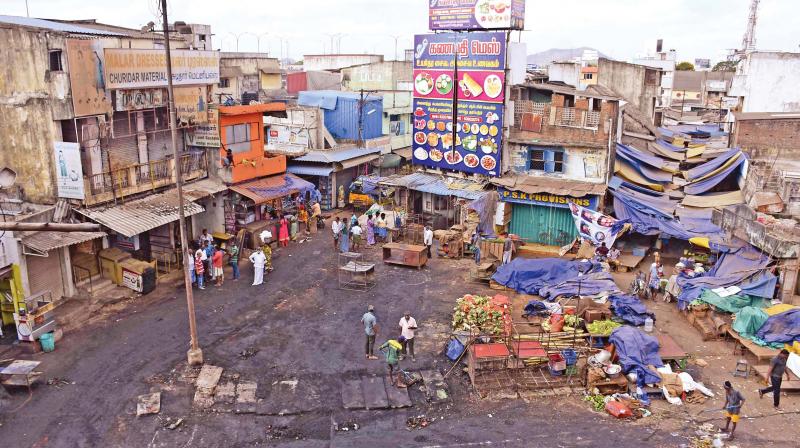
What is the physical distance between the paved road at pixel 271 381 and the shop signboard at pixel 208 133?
267 inches

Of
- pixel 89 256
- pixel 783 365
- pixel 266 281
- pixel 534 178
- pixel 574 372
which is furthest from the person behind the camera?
pixel 534 178

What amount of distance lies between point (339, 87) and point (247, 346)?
122ft

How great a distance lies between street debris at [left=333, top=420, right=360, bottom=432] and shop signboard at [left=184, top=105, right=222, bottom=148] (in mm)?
15883

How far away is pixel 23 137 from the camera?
19.5 meters

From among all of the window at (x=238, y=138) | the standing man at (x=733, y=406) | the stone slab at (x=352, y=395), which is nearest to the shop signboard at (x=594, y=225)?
the standing man at (x=733, y=406)

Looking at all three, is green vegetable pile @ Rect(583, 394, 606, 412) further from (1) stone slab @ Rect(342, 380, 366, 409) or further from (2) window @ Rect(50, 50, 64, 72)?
(2) window @ Rect(50, 50, 64, 72)

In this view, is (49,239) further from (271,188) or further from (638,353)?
(638,353)

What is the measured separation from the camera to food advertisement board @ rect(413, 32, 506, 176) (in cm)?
2823

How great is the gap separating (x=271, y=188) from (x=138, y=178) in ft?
20.7

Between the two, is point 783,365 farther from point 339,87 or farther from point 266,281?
point 339,87

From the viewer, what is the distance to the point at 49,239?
A: 18.4 meters

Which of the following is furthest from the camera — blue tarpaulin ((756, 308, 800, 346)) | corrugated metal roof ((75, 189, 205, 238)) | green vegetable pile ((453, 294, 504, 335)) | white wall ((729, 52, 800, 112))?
white wall ((729, 52, 800, 112))

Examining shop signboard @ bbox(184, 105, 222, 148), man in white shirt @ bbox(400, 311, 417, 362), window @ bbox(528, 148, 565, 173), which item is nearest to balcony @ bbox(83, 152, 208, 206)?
shop signboard @ bbox(184, 105, 222, 148)

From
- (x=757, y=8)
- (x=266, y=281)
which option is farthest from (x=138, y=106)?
(x=757, y=8)
